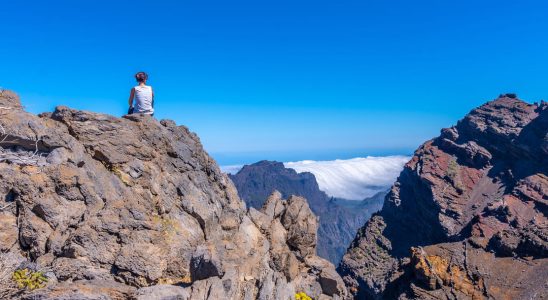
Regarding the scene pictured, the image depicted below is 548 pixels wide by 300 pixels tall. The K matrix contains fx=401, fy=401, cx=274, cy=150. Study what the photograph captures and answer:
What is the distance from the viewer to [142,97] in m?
27.2

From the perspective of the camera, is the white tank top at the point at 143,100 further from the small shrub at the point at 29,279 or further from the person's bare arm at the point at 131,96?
the small shrub at the point at 29,279

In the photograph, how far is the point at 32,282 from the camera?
13867mm

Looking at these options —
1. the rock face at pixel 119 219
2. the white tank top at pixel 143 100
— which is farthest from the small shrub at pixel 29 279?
the white tank top at pixel 143 100

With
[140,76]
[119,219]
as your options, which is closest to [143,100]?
[140,76]

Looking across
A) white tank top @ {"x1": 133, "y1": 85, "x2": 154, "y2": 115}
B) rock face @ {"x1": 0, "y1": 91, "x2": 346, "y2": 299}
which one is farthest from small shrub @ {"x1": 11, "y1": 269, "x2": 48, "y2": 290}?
white tank top @ {"x1": 133, "y1": 85, "x2": 154, "y2": 115}

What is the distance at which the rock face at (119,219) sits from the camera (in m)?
17.2

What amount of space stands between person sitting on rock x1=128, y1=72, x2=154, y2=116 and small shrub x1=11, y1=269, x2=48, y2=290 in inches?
572

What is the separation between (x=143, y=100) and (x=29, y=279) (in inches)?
631

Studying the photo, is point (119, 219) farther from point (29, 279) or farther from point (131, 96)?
point (131, 96)

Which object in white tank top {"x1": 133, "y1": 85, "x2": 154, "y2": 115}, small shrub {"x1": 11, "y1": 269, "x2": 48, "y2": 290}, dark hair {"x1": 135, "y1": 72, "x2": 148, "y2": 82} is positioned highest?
dark hair {"x1": 135, "y1": 72, "x2": 148, "y2": 82}

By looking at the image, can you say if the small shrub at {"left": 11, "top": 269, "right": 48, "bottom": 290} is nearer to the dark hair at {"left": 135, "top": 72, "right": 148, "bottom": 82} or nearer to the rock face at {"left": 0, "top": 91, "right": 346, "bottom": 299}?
the rock face at {"left": 0, "top": 91, "right": 346, "bottom": 299}

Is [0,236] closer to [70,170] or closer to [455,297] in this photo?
[70,170]

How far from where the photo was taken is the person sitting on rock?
26.3 metres

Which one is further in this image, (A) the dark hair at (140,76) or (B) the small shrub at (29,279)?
(A) the dark hair at (140,76)
